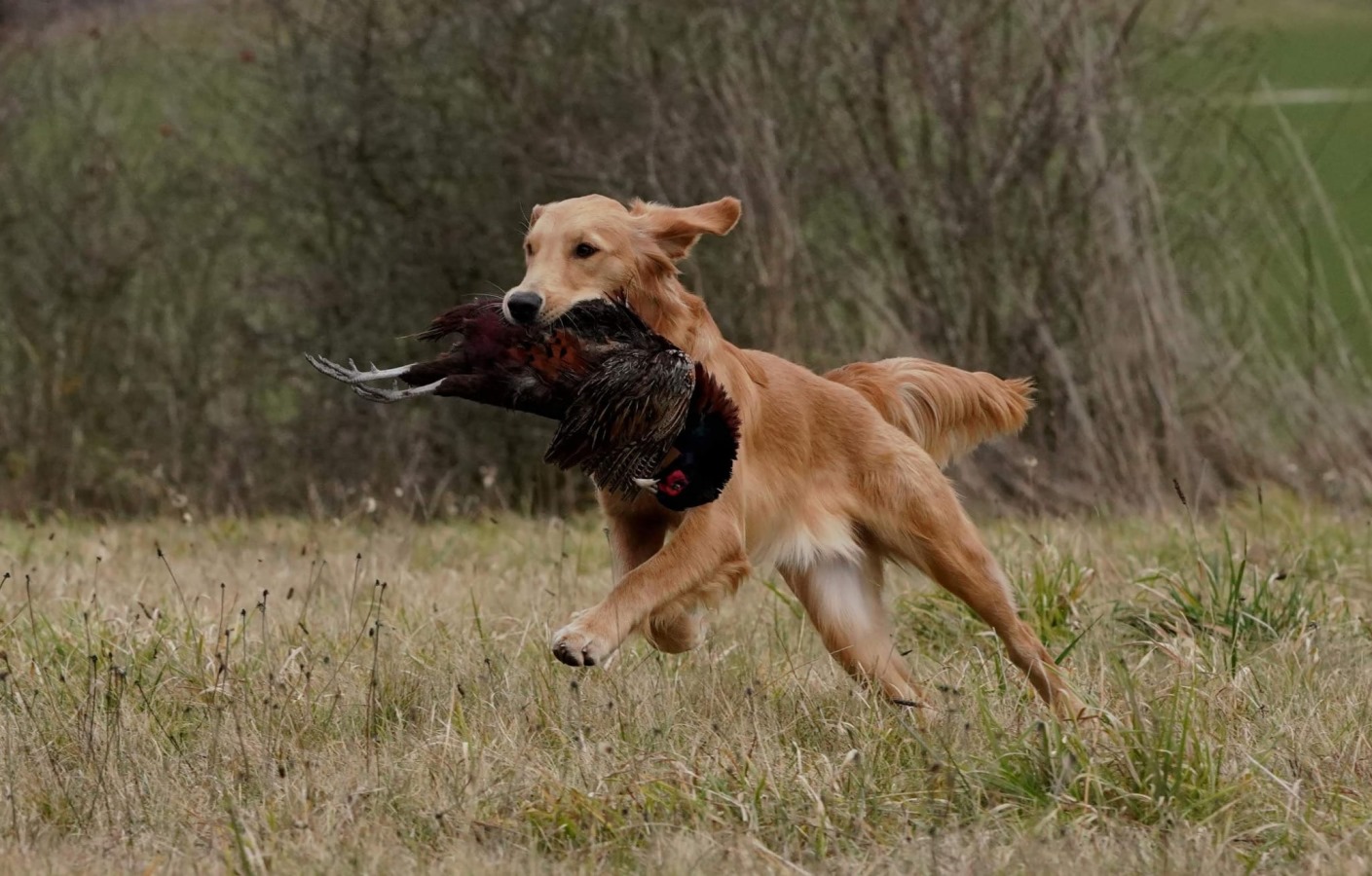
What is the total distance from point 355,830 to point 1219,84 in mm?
6666

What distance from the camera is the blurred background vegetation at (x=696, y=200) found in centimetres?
862

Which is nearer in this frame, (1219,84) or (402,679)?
(402,679)

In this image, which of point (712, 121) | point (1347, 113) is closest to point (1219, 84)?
point (1347, 113)

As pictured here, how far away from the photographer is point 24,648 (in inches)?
→ 203

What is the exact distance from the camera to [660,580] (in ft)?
14.7

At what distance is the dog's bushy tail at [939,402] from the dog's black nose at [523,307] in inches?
52.4

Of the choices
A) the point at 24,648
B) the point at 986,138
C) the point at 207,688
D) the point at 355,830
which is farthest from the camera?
the point at 986,138

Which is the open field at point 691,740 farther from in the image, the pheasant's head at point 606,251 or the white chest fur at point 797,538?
the pheasant's head at point 606,251

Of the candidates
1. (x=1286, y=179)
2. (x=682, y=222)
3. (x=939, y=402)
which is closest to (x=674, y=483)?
(x=682, y=222)

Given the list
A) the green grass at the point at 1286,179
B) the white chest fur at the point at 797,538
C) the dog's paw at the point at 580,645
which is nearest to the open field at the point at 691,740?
the dog's paw at the point at 580,645

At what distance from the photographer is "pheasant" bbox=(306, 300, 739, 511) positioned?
418 centimetres

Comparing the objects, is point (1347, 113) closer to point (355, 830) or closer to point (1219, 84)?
point (1219, 84)

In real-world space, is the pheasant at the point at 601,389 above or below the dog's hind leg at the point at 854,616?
above

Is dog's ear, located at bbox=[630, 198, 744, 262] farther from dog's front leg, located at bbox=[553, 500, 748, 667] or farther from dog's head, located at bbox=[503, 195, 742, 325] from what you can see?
dog's front leg, located at bbox=[553, 500, 748, 667]
